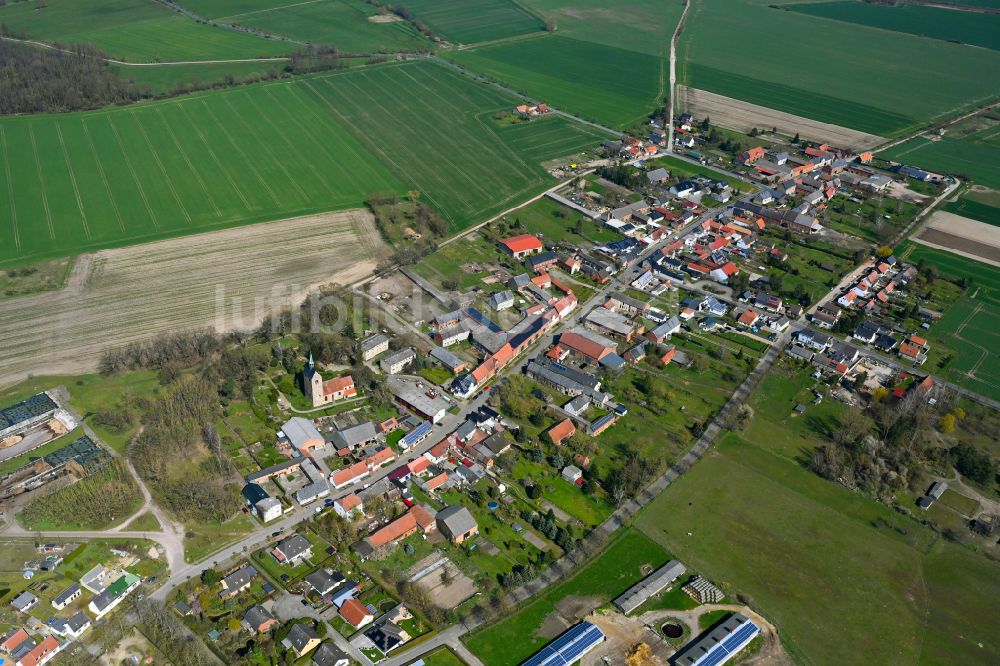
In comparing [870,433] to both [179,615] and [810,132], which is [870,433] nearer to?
[179,615]

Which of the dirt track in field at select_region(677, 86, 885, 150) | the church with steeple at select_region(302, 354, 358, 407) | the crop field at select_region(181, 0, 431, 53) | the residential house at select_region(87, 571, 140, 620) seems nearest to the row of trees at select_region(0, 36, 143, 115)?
the crop field at select_region(181, 0, 431, 53)

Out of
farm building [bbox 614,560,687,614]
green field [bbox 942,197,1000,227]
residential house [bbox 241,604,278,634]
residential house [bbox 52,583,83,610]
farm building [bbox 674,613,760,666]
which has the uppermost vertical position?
green field [bbox 942,197,1000,227]

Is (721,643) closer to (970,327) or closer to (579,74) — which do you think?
(970,327)

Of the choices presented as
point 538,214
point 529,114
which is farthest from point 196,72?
point 538,214

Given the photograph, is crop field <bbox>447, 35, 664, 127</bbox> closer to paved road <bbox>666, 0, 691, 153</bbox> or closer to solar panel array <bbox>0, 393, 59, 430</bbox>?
paved road <bbox>666, 0, 691, 153</bbox>

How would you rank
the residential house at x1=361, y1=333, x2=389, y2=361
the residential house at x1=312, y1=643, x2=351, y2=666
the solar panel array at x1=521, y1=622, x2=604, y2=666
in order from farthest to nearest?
the residential house at x1=361, y1=333, x2=389, y2=361 < the solar panel array at x1=521, y1=622, x2=604, y2=666 < the residential house at x1=312, y1=643, x2=351, y2=666
